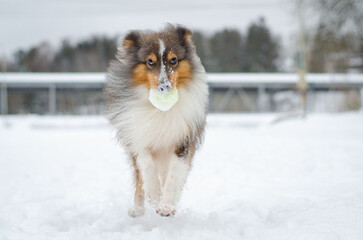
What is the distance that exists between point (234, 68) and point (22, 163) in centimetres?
2552

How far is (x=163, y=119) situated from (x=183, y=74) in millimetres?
493

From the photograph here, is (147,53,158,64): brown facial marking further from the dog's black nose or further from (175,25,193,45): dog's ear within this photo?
(175,25,193,45): dog's ear

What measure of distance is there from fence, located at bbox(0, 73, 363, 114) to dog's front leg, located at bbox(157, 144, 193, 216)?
2299 cm

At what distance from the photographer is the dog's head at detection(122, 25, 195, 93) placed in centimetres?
325

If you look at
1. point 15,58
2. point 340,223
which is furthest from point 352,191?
point 15,58

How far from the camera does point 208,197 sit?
15.6 feet

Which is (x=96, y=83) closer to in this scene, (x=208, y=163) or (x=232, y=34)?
(x=232, y=34)

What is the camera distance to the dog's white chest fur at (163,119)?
3.57 metres

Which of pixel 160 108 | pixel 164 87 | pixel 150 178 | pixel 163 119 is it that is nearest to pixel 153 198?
pixel 150 178

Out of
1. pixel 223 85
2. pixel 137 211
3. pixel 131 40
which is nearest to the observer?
pixel 131 40

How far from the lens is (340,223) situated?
2971 millimetres

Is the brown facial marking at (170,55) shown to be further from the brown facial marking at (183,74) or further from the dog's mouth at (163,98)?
the dog's mouth at (163,98)

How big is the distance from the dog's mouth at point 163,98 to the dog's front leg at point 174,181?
0.51m

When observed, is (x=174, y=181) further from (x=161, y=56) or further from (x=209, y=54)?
(x=209, y=54)
